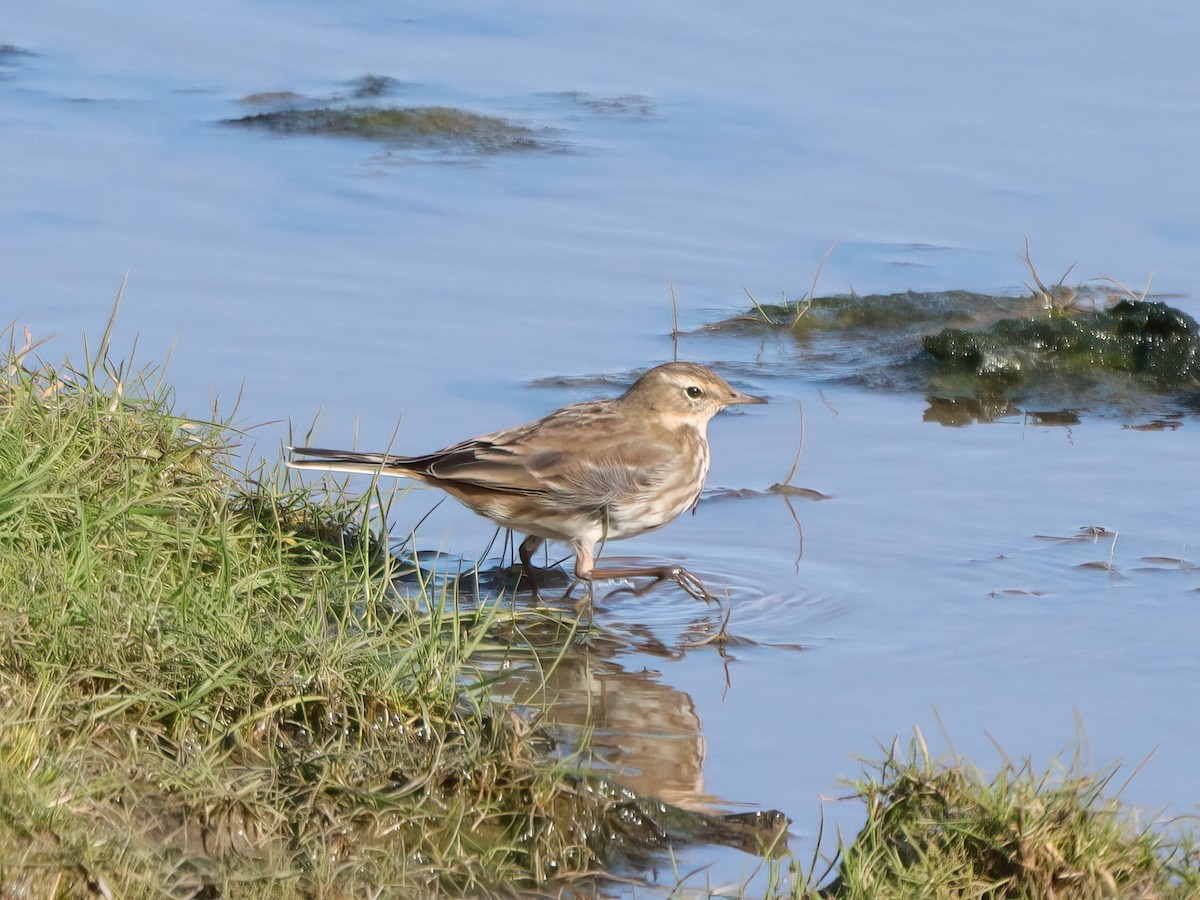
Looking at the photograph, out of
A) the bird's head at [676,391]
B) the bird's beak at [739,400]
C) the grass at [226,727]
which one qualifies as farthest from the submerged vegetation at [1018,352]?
the grass at [226,727]

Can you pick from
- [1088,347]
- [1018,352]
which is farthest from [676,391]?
[1088,347]

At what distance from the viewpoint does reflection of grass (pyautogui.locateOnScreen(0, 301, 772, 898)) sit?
435cm

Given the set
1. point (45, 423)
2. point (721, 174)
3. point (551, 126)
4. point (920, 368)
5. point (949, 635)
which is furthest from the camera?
point (551, 126)

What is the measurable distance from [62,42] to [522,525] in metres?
11.0

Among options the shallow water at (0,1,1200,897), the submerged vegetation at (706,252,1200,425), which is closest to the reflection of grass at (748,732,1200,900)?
the shallow water at (0,1,1200,897)

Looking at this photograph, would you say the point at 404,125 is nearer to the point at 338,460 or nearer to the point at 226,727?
the point at 338,460

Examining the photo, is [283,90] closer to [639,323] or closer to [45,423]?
[639,323]

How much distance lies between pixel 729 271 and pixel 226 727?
702cm

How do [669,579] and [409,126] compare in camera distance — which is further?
[409,126]

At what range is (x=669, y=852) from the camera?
512 centimetres

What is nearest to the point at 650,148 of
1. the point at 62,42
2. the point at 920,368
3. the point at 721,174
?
the point at 721,174

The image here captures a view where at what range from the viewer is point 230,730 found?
4938mm

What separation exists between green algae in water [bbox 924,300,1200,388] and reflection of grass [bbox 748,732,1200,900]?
582 centimetres

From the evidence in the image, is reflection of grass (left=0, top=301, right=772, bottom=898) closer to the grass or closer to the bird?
the grass
